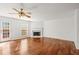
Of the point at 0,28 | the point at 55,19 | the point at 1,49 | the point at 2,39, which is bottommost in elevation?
the point at 1,49

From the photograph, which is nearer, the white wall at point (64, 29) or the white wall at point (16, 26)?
the white wall at point (16, 26)

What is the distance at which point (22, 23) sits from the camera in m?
3.82

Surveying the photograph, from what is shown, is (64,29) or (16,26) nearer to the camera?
(16,26)

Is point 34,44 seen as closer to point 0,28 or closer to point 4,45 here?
point 4,45

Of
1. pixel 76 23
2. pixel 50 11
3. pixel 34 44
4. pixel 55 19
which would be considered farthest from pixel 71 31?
pixel 34 44

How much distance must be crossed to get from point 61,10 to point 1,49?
2.17m

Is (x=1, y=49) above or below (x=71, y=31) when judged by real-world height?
below

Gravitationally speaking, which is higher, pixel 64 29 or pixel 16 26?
pixel 16 26

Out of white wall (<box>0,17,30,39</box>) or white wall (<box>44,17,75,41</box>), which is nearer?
white wall (<box>0,17,30,39</box>)

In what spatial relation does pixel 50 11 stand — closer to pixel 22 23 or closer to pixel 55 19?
pixel 55 19
